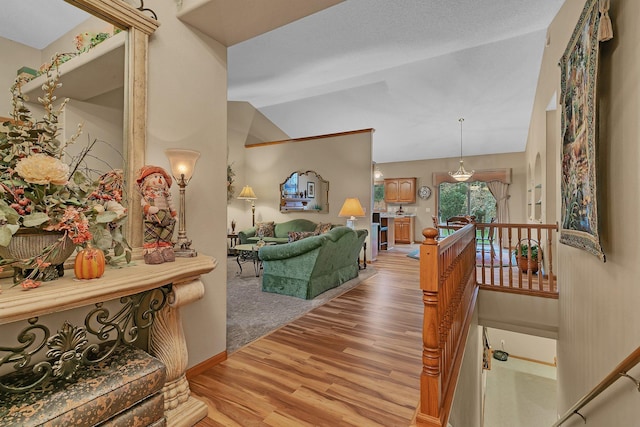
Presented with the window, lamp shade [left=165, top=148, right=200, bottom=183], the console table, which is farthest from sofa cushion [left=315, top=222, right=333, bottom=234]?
the window

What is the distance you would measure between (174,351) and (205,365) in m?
0.65

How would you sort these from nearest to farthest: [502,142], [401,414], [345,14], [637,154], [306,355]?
[637,154] → [401,414] → [306,355] → [345,14] → [502,142]

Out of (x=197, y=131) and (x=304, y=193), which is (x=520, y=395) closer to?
(x=304, y=193)

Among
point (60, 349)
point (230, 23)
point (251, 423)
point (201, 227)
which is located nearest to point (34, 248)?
point (60, 349)

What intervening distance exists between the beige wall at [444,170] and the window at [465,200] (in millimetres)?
321

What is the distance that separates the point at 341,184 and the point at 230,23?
4.64 m

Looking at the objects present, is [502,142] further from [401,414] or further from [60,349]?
[60,349]

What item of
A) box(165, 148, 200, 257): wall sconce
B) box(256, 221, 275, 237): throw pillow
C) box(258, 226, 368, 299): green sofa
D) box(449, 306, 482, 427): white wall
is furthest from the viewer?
box(256, 221, 275, 237): throw pillow

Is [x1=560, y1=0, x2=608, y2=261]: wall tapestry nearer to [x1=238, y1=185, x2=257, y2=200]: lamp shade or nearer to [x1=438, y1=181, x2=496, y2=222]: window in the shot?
[x1=238, y1=185, x2=257, y2=200]: lamp shade

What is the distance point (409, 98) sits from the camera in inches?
245

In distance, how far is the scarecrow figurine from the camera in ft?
5.12

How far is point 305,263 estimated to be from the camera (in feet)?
12.4

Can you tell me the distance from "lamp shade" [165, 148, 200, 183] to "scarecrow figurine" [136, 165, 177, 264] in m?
0.19

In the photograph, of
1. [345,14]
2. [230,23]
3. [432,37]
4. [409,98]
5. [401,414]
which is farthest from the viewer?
[409,98]
